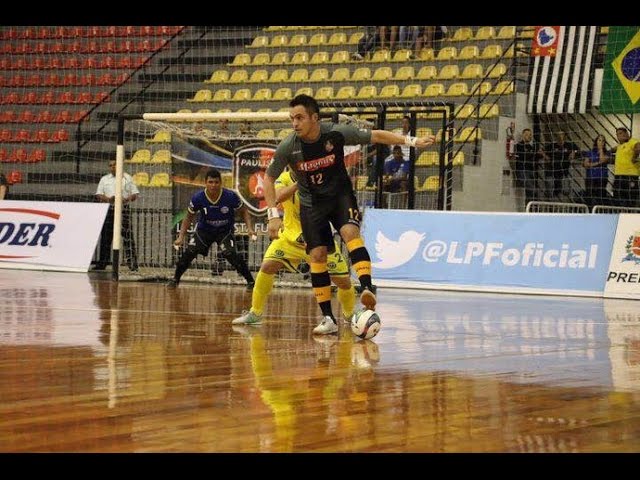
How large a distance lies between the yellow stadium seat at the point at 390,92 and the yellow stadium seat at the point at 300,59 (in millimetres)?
2812

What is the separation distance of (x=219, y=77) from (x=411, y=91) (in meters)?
5.66

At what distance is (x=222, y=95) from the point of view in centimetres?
2805

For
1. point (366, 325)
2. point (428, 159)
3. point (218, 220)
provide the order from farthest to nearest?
point (428, 159)
point (218, 220)
point (366, 325)

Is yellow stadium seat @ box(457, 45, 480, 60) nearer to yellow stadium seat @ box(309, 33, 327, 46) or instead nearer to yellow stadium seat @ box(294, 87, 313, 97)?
yellow stadium seat @ box(294, 87, 313, 97)

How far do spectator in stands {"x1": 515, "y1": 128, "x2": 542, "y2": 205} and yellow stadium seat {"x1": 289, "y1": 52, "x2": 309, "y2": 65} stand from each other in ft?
21.7

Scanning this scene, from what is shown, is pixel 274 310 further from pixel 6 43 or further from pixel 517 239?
pixel 6 43

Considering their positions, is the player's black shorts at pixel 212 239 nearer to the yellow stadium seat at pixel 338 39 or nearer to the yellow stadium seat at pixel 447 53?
the yellow stadium seat at pixel 447 53

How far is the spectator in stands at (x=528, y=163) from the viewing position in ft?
76.1

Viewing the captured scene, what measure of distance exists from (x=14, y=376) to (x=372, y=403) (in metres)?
2.27

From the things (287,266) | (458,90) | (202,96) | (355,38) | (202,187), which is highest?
(355,38)

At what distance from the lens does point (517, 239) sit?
18.9 metres

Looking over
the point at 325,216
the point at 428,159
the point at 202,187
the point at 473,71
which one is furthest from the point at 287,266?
the point at 473,71

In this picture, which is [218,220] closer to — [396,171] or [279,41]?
[396,171]
